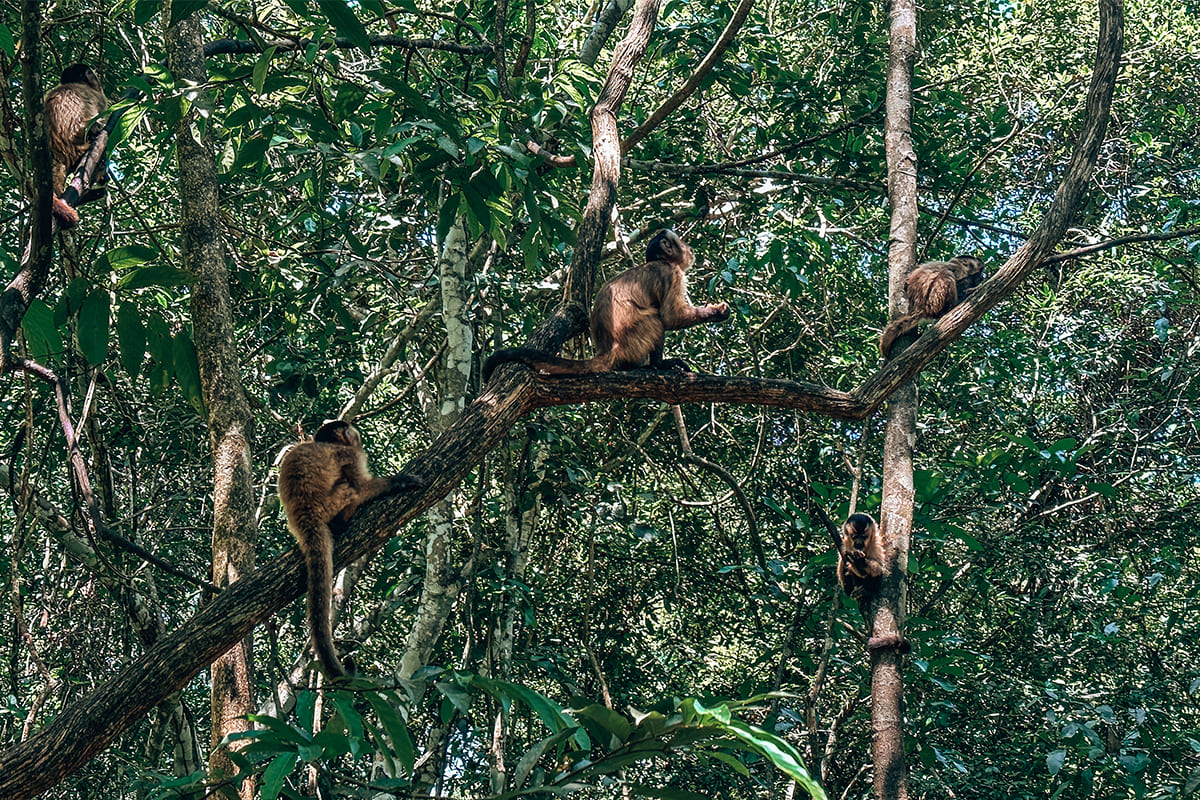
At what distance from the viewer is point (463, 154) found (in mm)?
3988

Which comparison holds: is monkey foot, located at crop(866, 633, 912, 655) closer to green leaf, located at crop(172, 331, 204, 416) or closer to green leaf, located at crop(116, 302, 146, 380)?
green leaf, located at crop(172, 331, 204, 416)

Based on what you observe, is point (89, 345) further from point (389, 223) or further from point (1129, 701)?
point (1129, 701)

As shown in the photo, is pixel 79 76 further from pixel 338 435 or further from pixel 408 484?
pixel 408 484

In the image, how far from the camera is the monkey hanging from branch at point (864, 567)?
4.66 m

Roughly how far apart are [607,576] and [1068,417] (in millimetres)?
4518

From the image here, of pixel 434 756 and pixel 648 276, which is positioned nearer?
pixel 648 276

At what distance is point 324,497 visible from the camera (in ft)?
14.6

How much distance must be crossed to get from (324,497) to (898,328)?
3.21m

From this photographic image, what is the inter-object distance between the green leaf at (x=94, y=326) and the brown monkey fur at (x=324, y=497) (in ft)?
3.69

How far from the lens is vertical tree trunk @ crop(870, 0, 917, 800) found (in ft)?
14.8

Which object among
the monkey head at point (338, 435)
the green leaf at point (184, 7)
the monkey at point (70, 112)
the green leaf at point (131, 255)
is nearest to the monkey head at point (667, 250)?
the monkey head at point (338, 435)

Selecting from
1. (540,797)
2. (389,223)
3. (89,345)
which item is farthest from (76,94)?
(540,797)

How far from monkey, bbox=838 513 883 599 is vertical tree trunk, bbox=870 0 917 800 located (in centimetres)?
7

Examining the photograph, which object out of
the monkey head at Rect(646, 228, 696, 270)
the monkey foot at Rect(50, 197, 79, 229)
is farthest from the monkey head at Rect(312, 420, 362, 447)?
the monkey head at Rect(646, 228, 696, 270)
